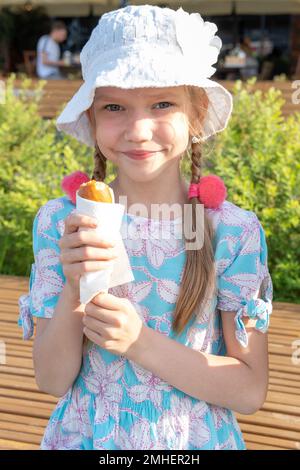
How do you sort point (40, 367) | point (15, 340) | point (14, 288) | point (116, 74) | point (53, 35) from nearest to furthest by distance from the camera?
1. point (116, 74)
2. point (40, 367)
3. point (15, 340)
4. point (14, 288)
5. point (53, 35)

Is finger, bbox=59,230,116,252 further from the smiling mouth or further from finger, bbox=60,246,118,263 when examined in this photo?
the smiling mouth

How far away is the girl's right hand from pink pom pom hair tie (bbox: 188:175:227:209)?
1.17 ft

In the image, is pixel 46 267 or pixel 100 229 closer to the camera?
pixel 100 229

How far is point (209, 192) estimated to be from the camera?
71.1 inches

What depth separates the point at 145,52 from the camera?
1.64 meters

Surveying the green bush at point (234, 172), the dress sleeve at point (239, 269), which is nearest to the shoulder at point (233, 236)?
the dress sleeve at point (239, 269)

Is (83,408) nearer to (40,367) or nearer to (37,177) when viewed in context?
(40,367)

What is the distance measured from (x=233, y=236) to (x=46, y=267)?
46 centimetres

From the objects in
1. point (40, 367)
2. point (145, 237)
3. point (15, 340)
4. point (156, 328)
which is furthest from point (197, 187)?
point (15, 340)

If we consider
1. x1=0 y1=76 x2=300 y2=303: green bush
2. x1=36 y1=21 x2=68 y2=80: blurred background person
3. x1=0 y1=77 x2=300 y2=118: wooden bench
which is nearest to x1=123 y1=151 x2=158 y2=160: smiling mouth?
x1=0 y1=76 x2=300 y2=303: green bush

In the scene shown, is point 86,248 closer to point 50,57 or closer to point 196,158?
point 196,158

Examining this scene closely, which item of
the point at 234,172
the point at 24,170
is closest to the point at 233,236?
the point at 234,172

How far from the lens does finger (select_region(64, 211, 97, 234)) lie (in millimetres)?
1509
